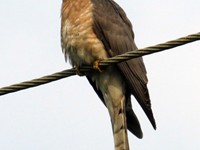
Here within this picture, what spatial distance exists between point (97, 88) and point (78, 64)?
608 millimetres

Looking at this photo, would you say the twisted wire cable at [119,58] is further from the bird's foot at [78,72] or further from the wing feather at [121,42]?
the wing feather at [121,42]

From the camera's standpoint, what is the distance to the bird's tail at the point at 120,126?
7371 mm

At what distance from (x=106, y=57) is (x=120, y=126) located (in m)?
0.80

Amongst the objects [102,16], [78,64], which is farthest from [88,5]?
[78,64]

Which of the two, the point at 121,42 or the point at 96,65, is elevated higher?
the point at 121,42

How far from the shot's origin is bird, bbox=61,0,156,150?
24.0ft

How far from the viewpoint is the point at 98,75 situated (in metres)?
7.50

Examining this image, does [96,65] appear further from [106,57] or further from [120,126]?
[120,126]

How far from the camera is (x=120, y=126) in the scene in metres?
7.46

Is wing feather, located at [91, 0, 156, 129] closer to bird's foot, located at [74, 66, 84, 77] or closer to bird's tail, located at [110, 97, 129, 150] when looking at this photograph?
bird's tail, located at [110, 97, 129, 150]

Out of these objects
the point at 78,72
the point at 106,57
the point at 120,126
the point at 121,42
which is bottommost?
the point at 120,126

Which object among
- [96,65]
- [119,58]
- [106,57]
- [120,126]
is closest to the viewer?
[119,58]

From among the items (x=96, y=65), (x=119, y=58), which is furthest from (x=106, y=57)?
(x=119, y=58)

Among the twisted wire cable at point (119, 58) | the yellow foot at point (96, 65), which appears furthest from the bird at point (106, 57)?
the twisted wire cable at point (119, 58)
